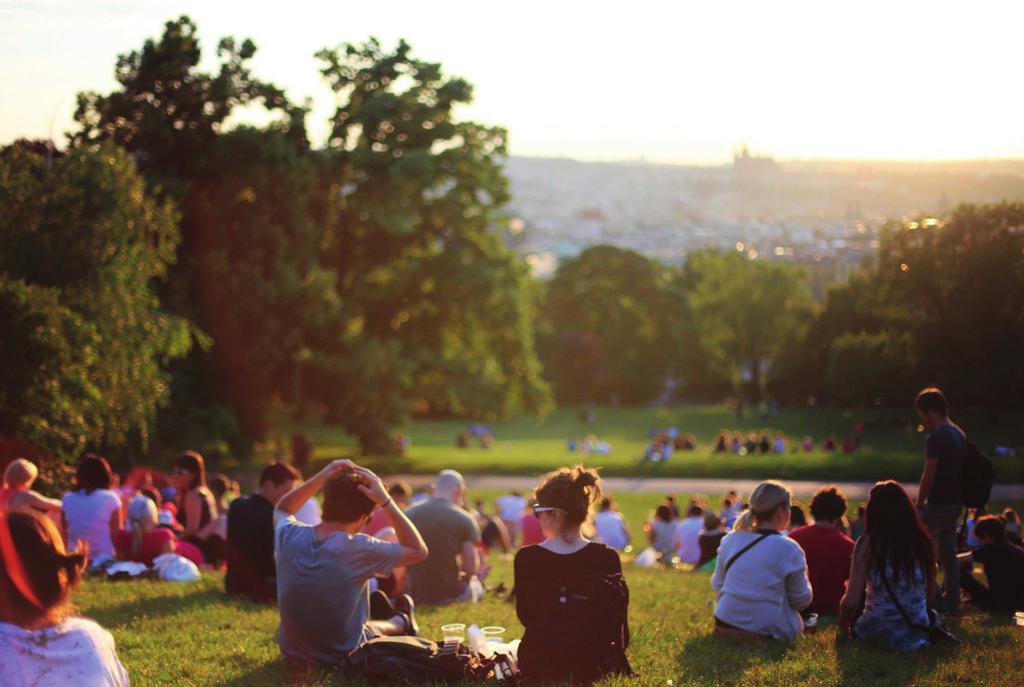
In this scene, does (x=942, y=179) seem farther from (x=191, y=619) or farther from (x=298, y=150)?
(x=298, y=150)

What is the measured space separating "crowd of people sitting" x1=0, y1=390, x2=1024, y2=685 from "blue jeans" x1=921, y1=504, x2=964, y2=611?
0.01 m

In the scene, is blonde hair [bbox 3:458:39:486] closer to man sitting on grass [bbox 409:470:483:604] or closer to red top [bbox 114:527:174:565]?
red top [bbox 114:527:174:565]

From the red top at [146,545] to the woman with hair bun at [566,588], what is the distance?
6.38m

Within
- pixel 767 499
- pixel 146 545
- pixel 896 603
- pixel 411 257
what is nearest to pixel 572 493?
pixel 767 499

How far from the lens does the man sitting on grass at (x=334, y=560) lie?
7.07 meters

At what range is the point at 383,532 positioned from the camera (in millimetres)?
11094

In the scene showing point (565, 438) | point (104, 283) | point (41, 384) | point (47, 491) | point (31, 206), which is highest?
point (31, 206)

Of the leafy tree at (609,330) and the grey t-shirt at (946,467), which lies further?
the leafy tree at (609,330)

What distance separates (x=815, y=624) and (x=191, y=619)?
16.7 feet

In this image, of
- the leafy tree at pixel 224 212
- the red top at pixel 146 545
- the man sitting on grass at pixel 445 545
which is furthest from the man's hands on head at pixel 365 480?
the leafy tree at pixel 224 212

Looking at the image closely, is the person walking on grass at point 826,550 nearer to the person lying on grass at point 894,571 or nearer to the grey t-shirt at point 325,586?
the person lying on grass at point 894,571

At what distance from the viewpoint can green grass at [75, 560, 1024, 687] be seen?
24.4 feet

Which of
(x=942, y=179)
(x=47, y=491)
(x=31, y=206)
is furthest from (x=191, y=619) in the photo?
(x=942, y=179)

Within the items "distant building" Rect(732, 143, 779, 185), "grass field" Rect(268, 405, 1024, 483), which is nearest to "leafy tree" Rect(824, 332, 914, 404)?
"grass field" Rect(268, 405, 1024, 483)
